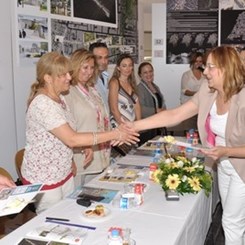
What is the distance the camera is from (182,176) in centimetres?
210

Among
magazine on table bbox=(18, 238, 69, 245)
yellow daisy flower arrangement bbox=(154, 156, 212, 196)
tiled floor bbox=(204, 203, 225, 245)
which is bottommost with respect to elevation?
tiled floor bbox=(204, 203, 225, 245)

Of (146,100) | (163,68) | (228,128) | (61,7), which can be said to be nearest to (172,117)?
(228,128)

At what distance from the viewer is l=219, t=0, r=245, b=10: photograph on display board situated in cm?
653

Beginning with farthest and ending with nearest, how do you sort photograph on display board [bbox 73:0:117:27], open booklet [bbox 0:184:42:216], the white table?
photograph on display board [bbox 73:0:117:27] → the white table → open booklet [bbox 0:184:42:216]

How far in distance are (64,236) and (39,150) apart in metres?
0.72

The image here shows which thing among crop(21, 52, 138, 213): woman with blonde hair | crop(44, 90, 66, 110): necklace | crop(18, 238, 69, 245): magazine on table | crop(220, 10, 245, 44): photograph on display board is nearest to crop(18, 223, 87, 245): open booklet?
crop(18, 238, 69, 245): magazine on table

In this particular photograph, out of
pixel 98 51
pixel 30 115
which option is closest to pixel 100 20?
pixel 98 51

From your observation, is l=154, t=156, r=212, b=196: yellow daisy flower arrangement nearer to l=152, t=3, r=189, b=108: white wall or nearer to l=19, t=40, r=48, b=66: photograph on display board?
l=19, t=40, r=48, b=66: photograph on display board

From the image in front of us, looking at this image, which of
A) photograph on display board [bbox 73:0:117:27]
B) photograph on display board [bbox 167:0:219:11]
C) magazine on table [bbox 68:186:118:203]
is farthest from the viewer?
photograph on display board [bbox 167:0:219:11]

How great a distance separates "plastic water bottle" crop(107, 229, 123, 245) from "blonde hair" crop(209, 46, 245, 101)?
1.10m

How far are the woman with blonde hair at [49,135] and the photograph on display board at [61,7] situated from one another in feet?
6.71

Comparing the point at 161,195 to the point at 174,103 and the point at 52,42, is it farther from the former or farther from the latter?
the point at 174,103

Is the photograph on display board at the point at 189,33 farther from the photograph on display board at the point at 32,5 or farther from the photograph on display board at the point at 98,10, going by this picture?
the photograph on display board at the point at 32,5

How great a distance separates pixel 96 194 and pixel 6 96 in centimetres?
182
